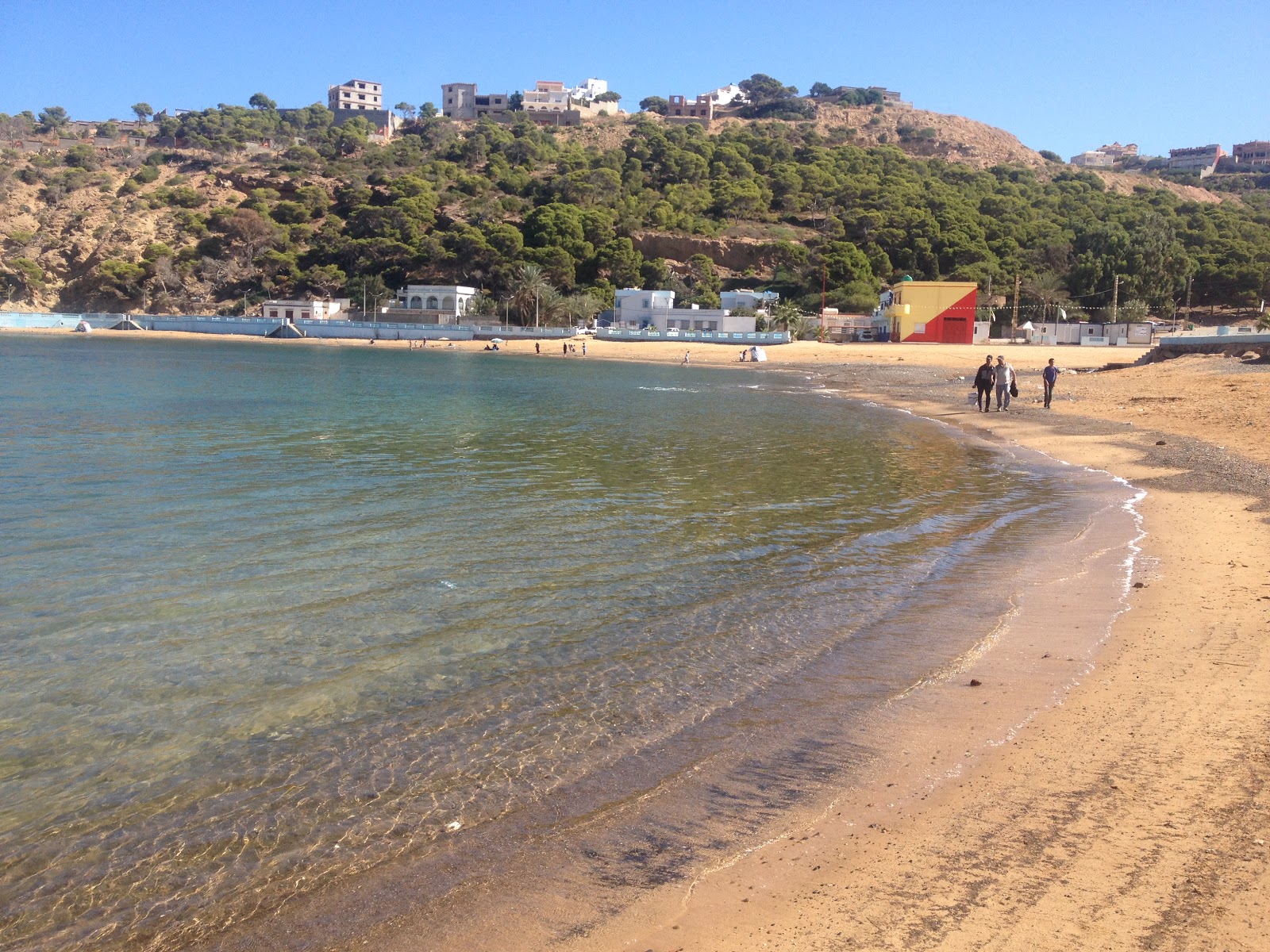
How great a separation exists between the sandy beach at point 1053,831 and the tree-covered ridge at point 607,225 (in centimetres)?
8155

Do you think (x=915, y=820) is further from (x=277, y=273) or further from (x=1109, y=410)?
(x=277, y=273)

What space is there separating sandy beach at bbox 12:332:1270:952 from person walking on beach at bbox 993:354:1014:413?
66.2 feet

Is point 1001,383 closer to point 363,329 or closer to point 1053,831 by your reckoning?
point 1053,831

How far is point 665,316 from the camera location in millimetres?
82562

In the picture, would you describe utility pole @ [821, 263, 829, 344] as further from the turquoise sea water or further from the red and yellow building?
the turquoise sea water

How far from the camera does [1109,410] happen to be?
26562mm

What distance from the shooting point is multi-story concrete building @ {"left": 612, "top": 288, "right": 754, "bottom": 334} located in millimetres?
79625

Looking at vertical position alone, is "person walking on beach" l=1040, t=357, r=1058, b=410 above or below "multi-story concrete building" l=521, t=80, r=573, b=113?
below

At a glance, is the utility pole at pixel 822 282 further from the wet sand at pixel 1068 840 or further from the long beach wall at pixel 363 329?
the wet sand at pixel 1068 840

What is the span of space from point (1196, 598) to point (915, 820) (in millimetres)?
5288

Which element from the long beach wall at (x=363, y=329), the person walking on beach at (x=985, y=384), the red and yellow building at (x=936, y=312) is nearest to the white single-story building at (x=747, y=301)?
the long beach wall at (x=363, y=329)

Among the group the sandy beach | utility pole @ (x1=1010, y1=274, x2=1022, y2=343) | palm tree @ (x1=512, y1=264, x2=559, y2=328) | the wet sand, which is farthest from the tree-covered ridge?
the wet sand

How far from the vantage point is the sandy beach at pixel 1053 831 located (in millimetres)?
3553

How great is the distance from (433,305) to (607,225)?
21.3 m
